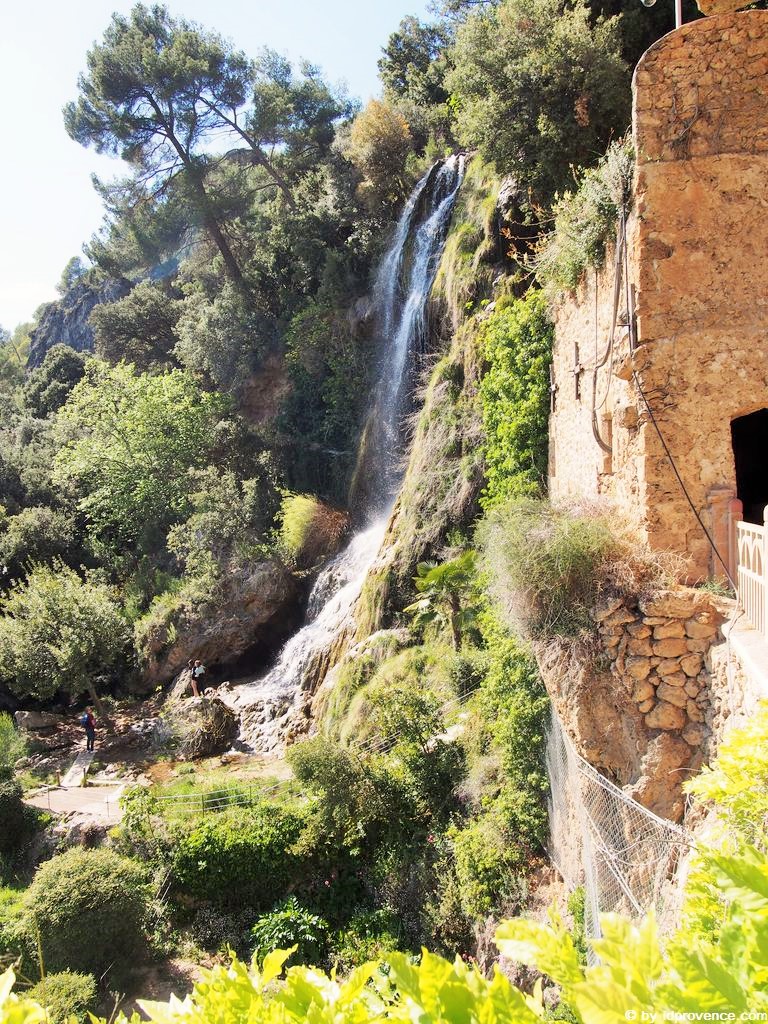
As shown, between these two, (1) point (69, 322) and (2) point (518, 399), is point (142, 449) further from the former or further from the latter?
(1) point (69, 322)

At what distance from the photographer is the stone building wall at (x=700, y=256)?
21.3ft

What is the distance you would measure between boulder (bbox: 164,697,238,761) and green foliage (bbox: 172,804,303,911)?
13.2 feet

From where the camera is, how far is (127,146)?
23.1 m

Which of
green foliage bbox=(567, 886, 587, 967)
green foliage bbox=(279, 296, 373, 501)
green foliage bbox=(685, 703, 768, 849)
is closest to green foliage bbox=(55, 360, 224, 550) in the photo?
green foliage bbox=(279, 296, 373, 501)

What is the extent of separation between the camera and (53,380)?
1359 inches

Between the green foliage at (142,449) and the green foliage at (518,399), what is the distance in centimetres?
1301

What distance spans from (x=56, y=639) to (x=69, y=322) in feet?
116

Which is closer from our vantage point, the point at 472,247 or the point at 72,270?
the point at 472,247

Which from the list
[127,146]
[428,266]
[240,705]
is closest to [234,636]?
[240,705]

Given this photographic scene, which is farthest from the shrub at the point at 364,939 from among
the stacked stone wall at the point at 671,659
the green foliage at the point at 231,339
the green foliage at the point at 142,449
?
the green foliage at the point at 231,339

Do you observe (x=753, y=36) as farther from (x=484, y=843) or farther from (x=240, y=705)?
(x=240, y=705)

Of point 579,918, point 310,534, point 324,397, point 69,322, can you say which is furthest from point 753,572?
point 69,322

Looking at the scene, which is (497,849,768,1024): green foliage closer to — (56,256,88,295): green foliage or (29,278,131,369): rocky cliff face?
(29,278,131,369): rocky cliff face

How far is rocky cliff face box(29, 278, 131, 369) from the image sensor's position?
44.0 m
